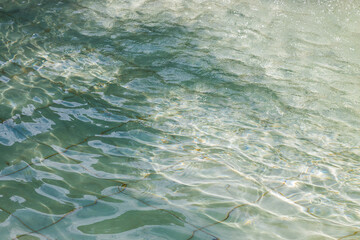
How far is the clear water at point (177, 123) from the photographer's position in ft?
6.97

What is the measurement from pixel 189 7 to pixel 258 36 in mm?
1113

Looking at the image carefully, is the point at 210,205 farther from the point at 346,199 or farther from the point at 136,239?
the point at 346,199

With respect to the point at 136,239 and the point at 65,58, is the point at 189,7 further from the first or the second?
the point at 136,239

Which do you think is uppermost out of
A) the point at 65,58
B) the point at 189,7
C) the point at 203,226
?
the point at 189,7

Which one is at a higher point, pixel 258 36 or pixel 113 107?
pixel 258 36

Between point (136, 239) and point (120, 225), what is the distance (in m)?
0.12

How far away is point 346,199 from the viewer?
7.80 feet

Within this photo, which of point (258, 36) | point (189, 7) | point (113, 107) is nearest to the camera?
point (113, 107)

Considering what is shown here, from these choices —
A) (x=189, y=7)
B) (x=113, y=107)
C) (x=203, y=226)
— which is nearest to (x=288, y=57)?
(x=189, y=7)

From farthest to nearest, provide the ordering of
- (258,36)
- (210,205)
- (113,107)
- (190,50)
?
1. (258,36)
2. (190,50)
3. (113,107)
4. (210,205)

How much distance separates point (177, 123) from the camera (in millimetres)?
2961

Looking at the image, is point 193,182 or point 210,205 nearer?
point 210,205

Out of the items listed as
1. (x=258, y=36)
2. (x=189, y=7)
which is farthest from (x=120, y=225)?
(x=189, y=7)

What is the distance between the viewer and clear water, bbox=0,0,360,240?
2.12 meters
